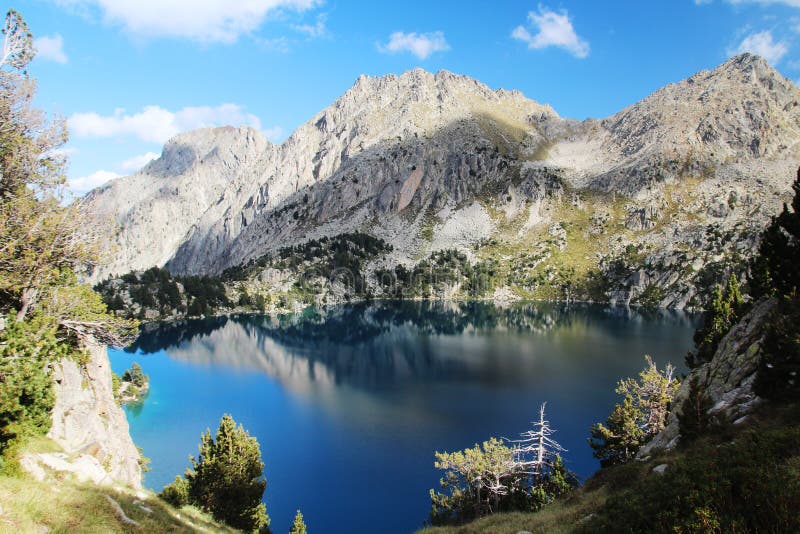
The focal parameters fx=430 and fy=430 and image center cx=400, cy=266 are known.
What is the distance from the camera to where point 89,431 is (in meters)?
22.0

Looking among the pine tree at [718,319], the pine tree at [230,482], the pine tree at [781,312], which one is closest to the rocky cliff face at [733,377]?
the pine tree at [781,312]

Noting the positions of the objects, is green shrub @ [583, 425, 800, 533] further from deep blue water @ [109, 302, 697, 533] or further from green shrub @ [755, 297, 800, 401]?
deep blue water @ [109, 302, 697, 533]

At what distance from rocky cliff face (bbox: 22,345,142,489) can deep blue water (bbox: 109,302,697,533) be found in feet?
78.4

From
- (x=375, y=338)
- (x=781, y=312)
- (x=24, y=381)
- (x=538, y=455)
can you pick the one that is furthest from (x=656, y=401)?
(x=375, y=338)

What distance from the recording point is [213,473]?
105 feet

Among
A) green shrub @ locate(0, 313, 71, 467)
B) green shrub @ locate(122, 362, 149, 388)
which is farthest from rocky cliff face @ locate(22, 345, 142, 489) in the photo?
green shrub @ locate(122, 362, 149, 388)

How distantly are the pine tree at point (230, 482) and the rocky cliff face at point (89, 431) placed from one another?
20.2ft

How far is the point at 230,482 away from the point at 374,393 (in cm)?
5084

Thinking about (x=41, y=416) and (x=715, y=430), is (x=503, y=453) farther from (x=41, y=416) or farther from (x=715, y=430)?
(x=41, y=416)

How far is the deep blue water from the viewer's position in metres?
49.3

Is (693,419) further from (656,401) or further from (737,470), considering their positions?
(656,401)

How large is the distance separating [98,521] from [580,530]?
16.5 meters

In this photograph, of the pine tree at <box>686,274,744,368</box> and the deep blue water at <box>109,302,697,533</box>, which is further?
the deep blue water at <box>109,302,697,533</box>

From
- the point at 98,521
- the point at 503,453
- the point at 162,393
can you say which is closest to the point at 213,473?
the point at 98,521
